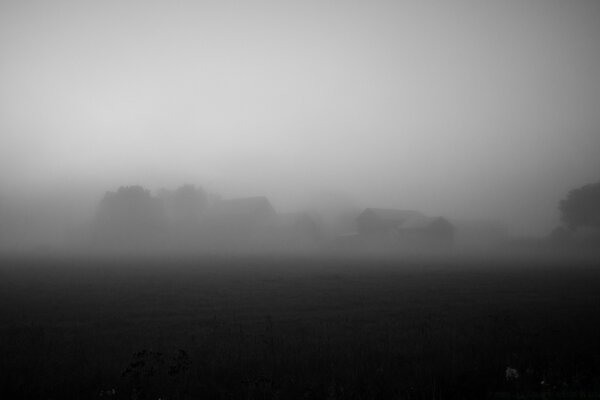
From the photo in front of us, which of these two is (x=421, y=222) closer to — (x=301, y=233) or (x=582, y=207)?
(x=301, y=233)

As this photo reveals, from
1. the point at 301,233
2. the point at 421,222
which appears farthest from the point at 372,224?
the point at 301,233

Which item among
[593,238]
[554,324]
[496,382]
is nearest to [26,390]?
[496,382]

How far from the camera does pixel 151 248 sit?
112 metres

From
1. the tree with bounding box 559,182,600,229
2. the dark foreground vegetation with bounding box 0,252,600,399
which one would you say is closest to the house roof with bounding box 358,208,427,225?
the tree with bounding box 559,182,600,229

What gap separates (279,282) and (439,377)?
22231 millimetres

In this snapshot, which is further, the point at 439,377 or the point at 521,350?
the point at 521,350

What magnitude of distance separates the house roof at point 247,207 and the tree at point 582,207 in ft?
324

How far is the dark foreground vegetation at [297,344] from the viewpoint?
27.3 feet

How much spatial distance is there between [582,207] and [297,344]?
113 m

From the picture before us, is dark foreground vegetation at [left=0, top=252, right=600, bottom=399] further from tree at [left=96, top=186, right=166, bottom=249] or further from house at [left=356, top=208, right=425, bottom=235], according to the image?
house at [left=356, top=208, right=425, bottom=235]

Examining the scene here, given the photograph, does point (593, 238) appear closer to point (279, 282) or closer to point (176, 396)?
point (279, 282)

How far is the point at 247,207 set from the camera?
446 ft

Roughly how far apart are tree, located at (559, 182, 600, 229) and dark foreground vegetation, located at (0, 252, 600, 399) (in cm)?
9004

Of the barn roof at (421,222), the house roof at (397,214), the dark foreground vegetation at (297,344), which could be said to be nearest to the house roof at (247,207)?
the house roof at (397,214)
